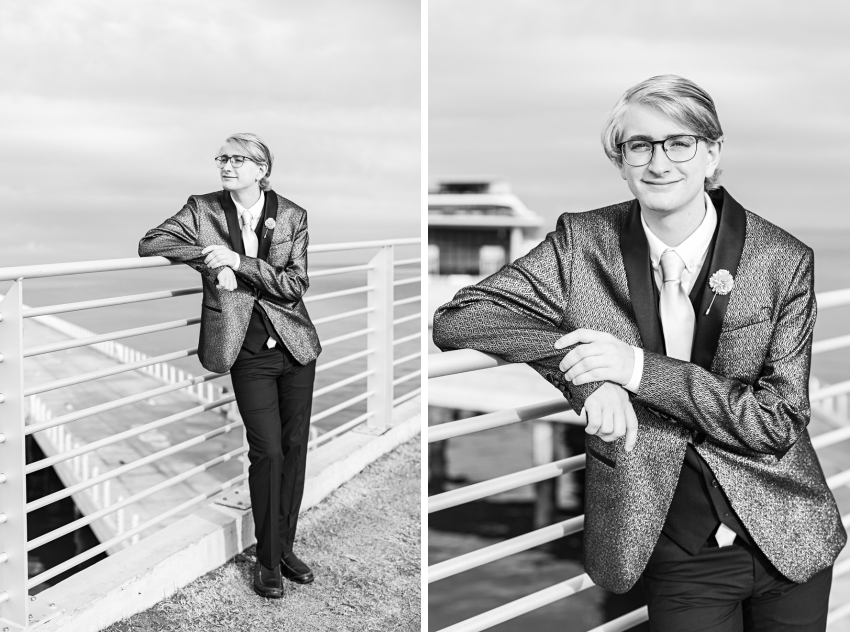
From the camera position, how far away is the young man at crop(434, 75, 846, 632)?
147cm

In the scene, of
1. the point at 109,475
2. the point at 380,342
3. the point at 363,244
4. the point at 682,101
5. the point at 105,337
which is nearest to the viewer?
the point at 682,101

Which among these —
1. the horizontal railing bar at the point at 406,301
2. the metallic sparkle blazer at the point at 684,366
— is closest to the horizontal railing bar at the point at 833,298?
the metallic sparkle blazer at the point at 684,366

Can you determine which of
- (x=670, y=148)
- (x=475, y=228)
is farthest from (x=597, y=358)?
(x=475, y=228)

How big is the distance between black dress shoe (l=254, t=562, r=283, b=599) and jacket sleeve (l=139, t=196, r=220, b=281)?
48.0 inches

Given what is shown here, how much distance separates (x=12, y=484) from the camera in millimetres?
2748

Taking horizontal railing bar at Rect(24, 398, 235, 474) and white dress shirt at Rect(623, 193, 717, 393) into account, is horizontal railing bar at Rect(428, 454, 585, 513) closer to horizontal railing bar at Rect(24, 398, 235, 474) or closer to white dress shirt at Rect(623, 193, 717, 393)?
white dress shirt at Rect(623, 193, 717, 393)

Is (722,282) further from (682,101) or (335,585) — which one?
(335,585)

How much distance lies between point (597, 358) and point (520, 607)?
2.25 feet

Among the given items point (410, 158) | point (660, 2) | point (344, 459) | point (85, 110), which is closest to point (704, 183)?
point (344, 459)

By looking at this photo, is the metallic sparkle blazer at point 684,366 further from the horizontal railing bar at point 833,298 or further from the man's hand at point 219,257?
the man's hand at point 219,257

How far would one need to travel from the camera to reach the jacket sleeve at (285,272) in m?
3.15

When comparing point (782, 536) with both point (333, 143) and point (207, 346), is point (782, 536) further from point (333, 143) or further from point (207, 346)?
point (333, 143)

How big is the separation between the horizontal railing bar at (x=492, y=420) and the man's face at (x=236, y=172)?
1.87 m

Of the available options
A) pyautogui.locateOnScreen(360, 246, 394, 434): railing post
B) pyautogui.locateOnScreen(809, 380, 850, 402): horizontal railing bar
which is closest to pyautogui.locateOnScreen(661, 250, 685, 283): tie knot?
pyautogui.locateOnScreen(809, 380, 850, 402): horizontal railing bar
